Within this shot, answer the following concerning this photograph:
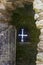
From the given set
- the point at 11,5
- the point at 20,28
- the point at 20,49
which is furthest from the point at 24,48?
the point at 11,5

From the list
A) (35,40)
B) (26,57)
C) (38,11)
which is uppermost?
(38,11)

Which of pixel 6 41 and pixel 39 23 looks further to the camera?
pixel 6 41

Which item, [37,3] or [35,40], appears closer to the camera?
[37,3]

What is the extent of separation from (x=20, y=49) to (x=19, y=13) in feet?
2.00

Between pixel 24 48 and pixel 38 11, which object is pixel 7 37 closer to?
pixel 24 48

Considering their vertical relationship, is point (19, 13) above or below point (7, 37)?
above

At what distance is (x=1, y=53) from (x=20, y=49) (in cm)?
91

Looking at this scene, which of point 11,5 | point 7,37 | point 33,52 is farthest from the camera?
point 33,52

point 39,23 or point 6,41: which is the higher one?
point 39,23

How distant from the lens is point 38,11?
8.07 ft

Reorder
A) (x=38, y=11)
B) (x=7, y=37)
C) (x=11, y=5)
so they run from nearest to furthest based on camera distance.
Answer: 1. (x=38, y=11)
2. (x=11, y=5)
3. (x=7, y=37)

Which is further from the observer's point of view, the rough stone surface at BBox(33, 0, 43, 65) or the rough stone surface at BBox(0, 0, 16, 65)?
the rough stone surface at BBox(0, 0, 16, 65)

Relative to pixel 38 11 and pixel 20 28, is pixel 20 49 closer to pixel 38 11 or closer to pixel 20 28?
pixel 20 28

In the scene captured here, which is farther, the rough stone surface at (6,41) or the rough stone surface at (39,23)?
the rough stone surface at (6,41)
